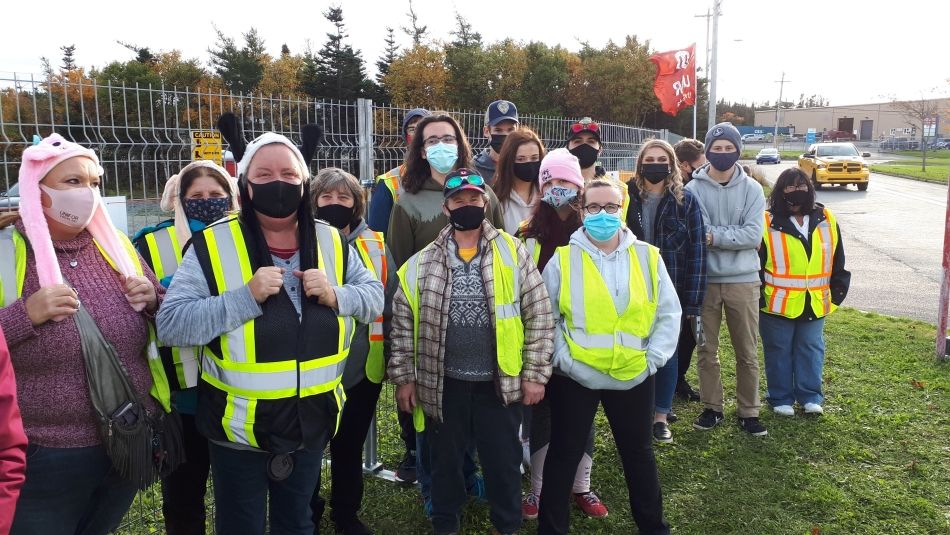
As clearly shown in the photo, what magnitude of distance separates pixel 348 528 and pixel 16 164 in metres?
3.08

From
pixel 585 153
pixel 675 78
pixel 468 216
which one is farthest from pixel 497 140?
pixel 675 78

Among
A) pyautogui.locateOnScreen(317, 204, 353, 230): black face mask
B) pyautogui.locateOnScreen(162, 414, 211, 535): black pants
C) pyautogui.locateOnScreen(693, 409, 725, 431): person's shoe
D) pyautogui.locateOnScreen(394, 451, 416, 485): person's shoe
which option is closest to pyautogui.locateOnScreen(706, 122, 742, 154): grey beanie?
pyautogui.locateOnScreen(693, 409, 725, 431): person's shoe

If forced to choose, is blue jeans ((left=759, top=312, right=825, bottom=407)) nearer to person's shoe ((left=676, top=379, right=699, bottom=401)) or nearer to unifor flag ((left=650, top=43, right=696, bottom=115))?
person's shoe ((left=676, top=379, right=699, bottom=401))

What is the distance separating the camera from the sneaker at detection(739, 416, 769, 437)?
4.91 meters

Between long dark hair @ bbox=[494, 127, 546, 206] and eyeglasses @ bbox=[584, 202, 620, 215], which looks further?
long dark hair @ bbox=[494, 127, 546, 206]

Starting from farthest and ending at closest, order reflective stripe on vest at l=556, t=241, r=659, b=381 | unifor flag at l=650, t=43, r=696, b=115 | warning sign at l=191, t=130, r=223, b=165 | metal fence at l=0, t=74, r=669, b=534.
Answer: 1. unifor flag at l=650, t=43, r=696, b=115
2. warning sign at l=191, t=130, r=223, b=165
3. metal fence at l=0, t=74, r=669, b=534
4. reflective stripe on vest at l=556, t=241, r=659, b=381

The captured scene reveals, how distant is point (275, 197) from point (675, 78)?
13.3 metres

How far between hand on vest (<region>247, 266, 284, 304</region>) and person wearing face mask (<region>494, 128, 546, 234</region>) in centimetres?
201

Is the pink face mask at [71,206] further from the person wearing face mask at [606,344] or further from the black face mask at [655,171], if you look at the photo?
the black face mask at [655,171]

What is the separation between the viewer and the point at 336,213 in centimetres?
345

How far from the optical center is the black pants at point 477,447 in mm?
3355

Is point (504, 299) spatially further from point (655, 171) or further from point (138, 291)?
point (655, 171)

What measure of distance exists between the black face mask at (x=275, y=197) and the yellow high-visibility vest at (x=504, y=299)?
99cm

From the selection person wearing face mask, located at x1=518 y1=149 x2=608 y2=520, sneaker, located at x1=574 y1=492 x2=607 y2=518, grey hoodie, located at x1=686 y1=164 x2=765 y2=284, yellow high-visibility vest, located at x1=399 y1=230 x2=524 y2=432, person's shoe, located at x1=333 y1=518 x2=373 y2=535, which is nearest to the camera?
yellow high-visibility vest, located at x1=399 y1=230 x2=524 y2=432
